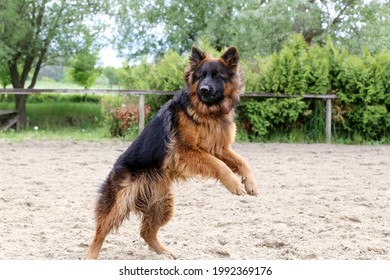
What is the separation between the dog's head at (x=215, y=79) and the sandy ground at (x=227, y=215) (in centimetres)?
134

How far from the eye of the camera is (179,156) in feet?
16.6

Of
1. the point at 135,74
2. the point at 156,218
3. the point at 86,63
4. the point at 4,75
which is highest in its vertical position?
the point at 86,63

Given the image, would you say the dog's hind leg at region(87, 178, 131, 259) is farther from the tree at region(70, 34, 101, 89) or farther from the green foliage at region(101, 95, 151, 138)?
the tree at region(70, 34, 101, 89)

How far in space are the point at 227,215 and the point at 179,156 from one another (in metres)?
1.98

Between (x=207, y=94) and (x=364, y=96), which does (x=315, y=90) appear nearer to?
(x=364, y=96)

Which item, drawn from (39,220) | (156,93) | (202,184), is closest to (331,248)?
(39,220)

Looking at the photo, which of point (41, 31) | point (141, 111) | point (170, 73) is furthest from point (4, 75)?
point (141, 111)

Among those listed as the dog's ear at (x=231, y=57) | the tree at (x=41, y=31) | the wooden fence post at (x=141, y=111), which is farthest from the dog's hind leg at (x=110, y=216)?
the tree at (x=41, y=31)

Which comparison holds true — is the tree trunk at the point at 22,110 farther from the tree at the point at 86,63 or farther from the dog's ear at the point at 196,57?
the dog's ear at the point at 196,57

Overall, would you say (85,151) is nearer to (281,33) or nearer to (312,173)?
(312,173)

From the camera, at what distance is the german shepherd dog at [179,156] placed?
5023 millimetres

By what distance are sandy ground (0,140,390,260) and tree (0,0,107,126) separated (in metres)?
16.2

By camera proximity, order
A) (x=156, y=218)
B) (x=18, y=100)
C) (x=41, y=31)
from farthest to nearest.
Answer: (x=18, y=100) < (x=41, y=31) < (x=156, y=218)

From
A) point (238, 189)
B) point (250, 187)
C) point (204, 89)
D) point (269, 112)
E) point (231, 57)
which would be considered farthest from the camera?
point (269, 112)
